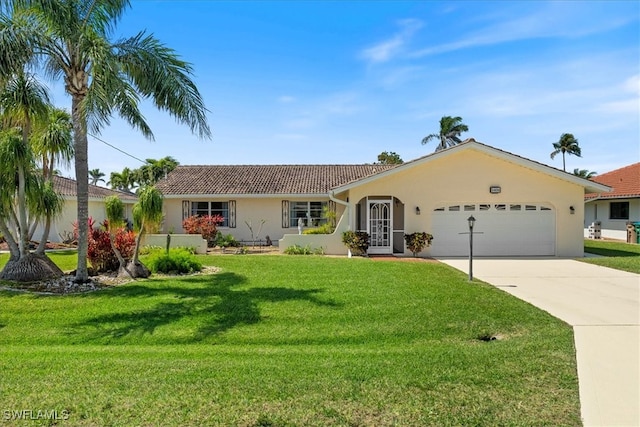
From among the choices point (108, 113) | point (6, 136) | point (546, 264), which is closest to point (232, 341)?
point (108, 113)

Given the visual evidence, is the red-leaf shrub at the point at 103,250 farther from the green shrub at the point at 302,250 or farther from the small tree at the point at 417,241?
the small tree at the point at 417,241

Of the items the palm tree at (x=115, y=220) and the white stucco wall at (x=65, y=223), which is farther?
the white stucco wall at (x=65, y=223)

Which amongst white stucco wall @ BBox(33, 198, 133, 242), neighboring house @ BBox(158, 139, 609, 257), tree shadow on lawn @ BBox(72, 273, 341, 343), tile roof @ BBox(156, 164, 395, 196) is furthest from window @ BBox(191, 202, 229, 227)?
tree shadow on lawn @ BBox(72, 273, 341, 343)

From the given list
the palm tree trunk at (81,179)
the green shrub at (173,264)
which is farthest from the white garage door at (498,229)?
the palm tree trunk at (81,179)

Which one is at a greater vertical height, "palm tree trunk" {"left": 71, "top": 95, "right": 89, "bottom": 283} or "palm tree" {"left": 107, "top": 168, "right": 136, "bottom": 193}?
"palm tree" {"left": 107, "top": 168, "right": 136, "bottom": 193}

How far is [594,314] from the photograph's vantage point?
7.71 m

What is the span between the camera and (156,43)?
1081 centimetres

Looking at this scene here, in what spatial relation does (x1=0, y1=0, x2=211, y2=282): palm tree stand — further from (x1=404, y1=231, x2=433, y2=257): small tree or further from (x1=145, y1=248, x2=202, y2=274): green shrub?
(x1=404, y1=231, x2=433, y2=257): small tree

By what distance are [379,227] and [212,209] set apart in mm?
10547

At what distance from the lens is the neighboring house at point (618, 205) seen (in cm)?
2570

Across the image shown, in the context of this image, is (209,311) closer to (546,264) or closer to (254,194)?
(546,264)

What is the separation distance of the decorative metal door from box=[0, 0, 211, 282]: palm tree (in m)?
9.56

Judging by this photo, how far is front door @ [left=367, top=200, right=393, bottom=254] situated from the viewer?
18.5 metres

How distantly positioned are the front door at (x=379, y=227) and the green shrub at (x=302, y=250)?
7.85 ft
